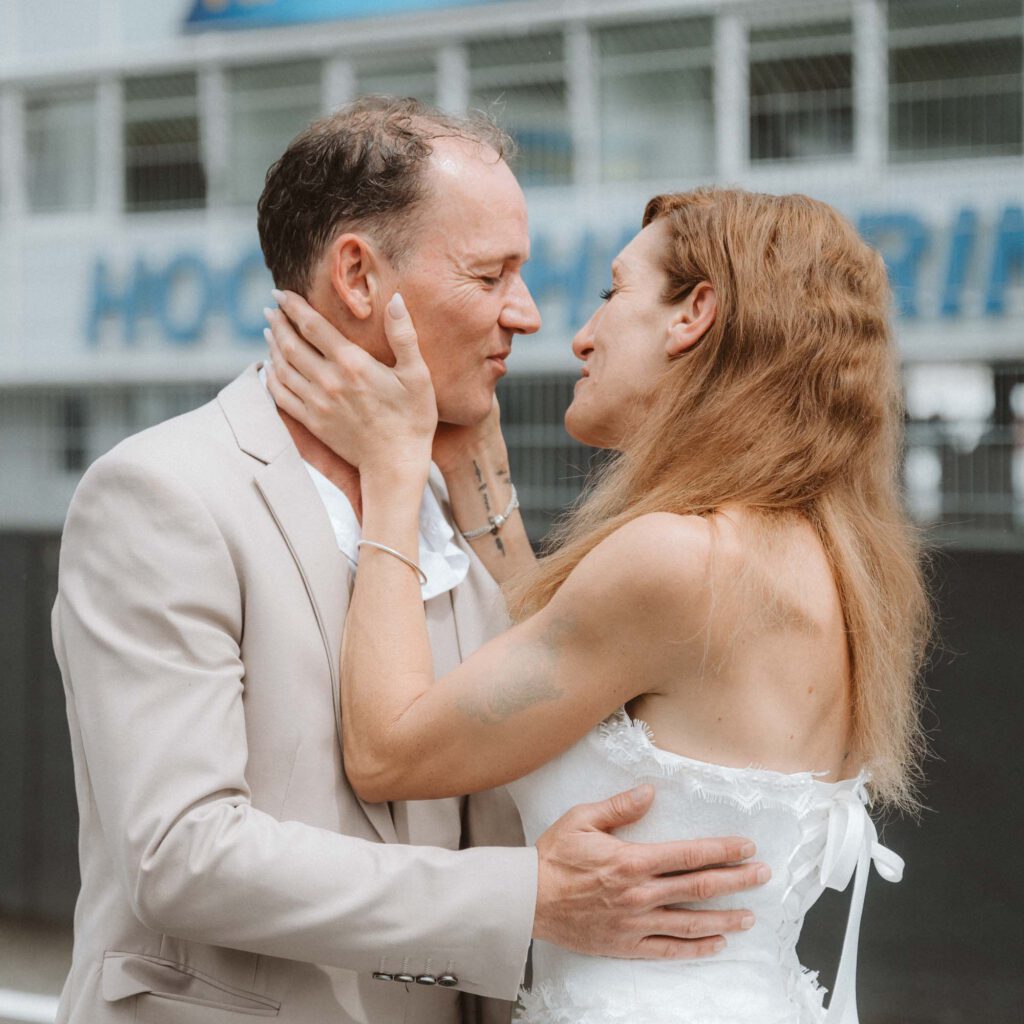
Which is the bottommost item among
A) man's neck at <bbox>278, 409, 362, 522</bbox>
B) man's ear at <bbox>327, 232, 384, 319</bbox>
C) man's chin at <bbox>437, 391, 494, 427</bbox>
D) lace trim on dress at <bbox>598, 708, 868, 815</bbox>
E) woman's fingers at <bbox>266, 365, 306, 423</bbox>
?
lace trim on dress at <bbox>598, 708, 868, 815</bbox>

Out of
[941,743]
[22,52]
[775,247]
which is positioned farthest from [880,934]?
[22,52]

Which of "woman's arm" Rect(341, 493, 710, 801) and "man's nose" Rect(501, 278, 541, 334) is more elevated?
"man's nose" Rect(501, 278, 541, 334)

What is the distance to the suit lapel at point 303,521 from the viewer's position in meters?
1.82

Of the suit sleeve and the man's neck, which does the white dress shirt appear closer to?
the man's neck

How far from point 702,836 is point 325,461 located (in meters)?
0.77

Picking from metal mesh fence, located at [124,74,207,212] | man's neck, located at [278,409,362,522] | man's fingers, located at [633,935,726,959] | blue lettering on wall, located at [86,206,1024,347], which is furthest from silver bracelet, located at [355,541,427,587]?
metal mesh fence, located at [124,74,207,212]

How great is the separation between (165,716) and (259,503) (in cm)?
34

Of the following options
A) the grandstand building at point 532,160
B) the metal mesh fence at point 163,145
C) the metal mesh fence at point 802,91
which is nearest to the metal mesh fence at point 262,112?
the grandstand building at point 532,160

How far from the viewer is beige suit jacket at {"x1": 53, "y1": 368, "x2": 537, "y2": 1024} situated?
1.59m

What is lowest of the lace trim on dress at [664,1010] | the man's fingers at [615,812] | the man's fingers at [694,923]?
the lace trim on dress at [664,1010]

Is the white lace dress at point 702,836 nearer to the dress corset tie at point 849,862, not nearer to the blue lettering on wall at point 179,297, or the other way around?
the dress corset tie at point 849,862

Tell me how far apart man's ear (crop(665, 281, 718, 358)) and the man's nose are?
0.89 feet

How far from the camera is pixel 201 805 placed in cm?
159

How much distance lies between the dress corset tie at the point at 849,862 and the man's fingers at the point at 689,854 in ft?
0.60
